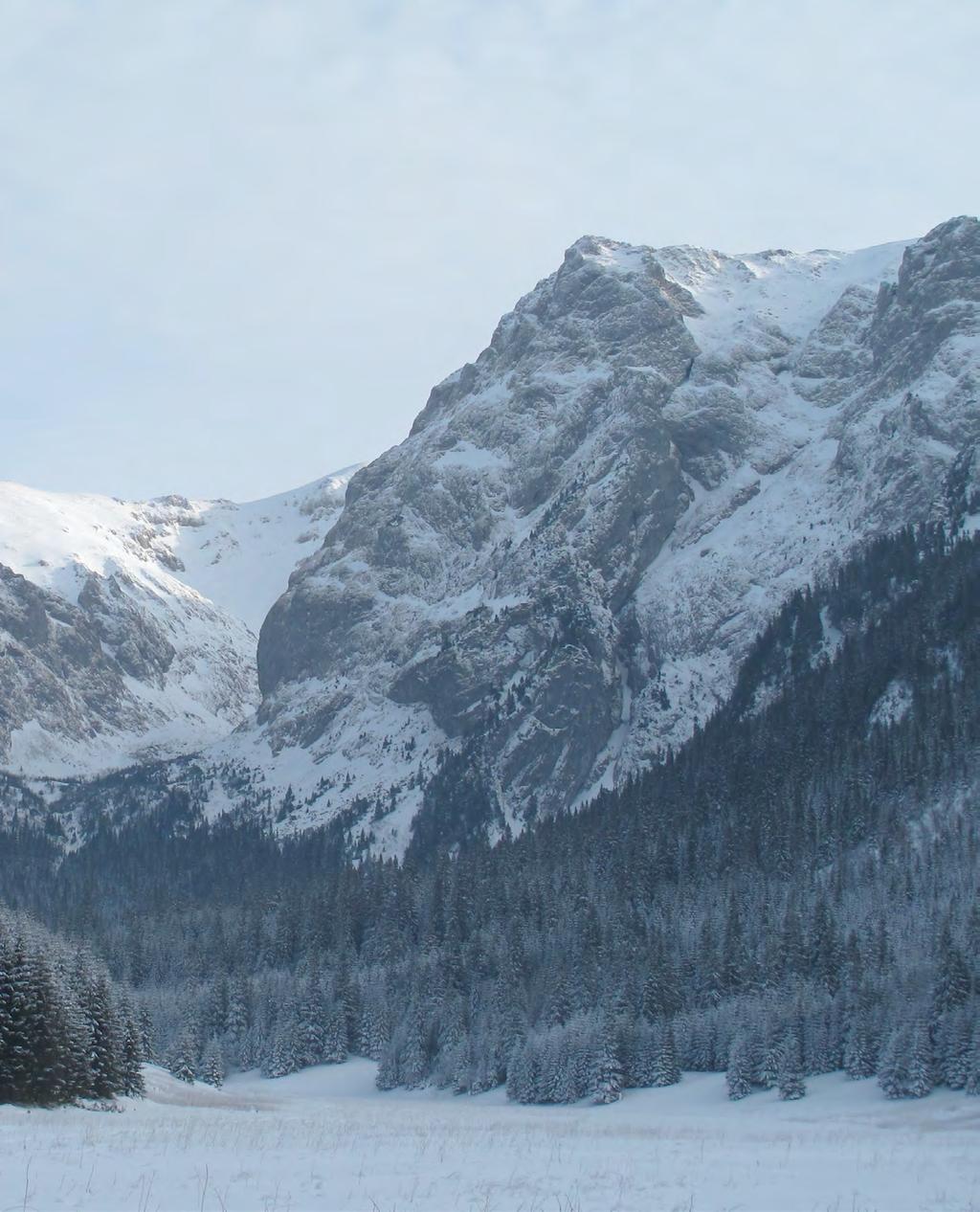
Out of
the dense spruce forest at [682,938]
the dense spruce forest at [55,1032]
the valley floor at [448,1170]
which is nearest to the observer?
the valley floor at [448,1170]

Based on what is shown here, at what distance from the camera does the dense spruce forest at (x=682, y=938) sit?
4104 inches

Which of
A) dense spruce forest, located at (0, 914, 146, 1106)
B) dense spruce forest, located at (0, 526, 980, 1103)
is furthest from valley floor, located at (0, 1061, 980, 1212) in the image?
dense spruce forest, located at (0, 526, 980, 1103)

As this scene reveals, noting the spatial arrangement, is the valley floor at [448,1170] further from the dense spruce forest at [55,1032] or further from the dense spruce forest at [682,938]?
the dense spruce forest at [682,938]

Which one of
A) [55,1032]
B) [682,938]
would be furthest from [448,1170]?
[682,938]

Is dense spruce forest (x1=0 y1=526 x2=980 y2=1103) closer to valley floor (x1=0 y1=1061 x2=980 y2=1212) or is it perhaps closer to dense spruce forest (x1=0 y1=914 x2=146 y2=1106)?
dense spruce forest (x1=0 y1=914 x2=146 y2=1106)

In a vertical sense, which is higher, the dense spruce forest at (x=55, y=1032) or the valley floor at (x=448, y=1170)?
the dense spruce forest at (x=55, y=1032)

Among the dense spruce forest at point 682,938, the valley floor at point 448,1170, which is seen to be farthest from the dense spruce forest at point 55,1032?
the valley floor at point 448,1170

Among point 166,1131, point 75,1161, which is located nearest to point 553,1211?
point 75,1161

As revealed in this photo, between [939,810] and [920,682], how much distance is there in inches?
1296

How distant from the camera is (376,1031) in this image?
146 metres

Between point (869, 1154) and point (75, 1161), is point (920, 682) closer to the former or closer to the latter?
point (869, 1154)

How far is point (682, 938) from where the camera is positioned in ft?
464

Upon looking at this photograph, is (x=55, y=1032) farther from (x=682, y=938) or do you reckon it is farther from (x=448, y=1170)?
(x=682, y=938)

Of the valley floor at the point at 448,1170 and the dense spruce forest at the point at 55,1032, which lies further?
the dense spruce forest at the point at 55,1032
